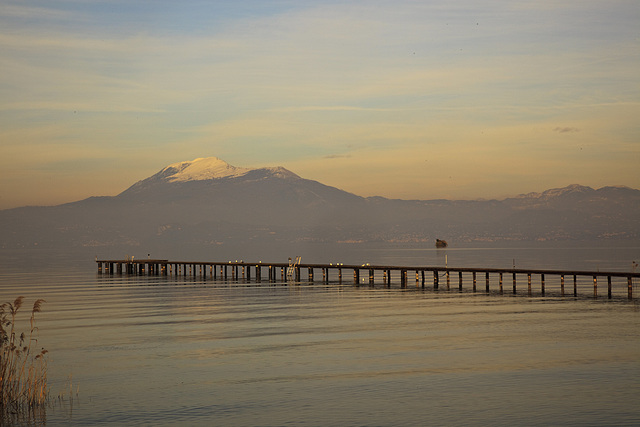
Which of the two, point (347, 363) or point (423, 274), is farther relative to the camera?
point (423, 274)

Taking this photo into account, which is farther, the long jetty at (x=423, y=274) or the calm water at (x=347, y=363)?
the long jetty at (x=423, y=274)

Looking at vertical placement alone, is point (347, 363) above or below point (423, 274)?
below

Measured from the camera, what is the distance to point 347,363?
37.5m

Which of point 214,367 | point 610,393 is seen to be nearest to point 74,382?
point 214,367

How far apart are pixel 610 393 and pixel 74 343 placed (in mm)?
27558

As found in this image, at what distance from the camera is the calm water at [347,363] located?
1118 inches

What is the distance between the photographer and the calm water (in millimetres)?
28406

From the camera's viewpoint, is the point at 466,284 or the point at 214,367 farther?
the point at 466,284

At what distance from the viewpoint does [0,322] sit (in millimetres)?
25172

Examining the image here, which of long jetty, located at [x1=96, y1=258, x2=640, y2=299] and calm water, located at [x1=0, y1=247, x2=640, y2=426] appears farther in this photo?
long jetty, located at [x1=96, y1=258, x2=640, y2=299]

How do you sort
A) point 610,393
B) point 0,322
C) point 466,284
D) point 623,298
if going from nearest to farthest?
point 0,322 < point 610,393 < point 623,298 < point 466,284

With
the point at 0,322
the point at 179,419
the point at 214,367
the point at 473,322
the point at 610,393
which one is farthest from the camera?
the point at 473,322

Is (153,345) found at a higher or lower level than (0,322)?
lower

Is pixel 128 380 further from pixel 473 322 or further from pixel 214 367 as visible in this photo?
pixel 473 322
